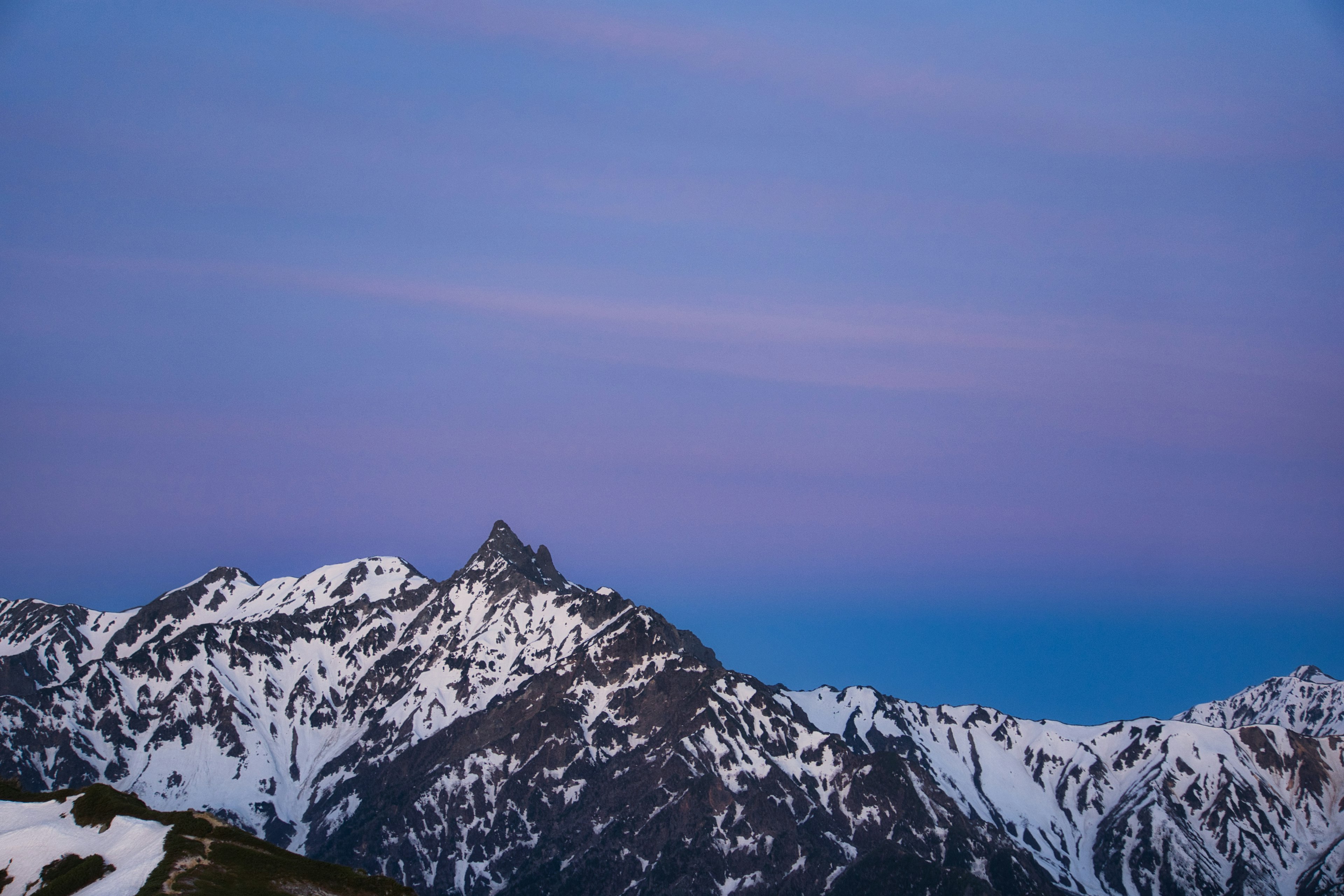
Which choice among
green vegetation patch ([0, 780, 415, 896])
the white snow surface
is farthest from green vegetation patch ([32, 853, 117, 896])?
the white snow surface

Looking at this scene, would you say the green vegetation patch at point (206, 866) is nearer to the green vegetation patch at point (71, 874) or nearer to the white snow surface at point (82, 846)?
the green vegetation patch at point (71, 874)

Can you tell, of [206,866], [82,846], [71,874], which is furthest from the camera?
[82,846]

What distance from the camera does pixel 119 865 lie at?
16025 centimetres

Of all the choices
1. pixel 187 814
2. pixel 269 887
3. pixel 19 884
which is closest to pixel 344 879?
pixel 269 887

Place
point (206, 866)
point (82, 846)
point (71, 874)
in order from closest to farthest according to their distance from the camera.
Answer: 1. point (71, 874)
2. point (206, 866)
3. point (82, 846)

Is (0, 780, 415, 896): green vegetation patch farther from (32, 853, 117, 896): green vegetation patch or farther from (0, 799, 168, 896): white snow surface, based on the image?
(0, 799, 168, 896): white snow surface

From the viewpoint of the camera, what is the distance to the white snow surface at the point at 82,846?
157 meters

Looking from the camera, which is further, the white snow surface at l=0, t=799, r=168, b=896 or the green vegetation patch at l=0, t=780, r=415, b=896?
the white snow surface at l=0, t=799, r=168, b=896

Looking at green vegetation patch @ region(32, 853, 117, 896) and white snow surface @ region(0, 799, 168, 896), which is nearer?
green vegetation patch @ region(32, 853, 117, 896)

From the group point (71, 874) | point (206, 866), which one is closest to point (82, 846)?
point (71, 874)

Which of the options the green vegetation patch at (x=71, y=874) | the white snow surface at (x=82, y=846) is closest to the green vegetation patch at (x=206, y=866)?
the green vegetation patch at (x=71, y=874)

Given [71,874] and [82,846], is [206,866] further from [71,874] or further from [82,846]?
[82,846]

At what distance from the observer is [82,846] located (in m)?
166

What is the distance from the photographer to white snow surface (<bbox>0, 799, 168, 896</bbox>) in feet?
514
